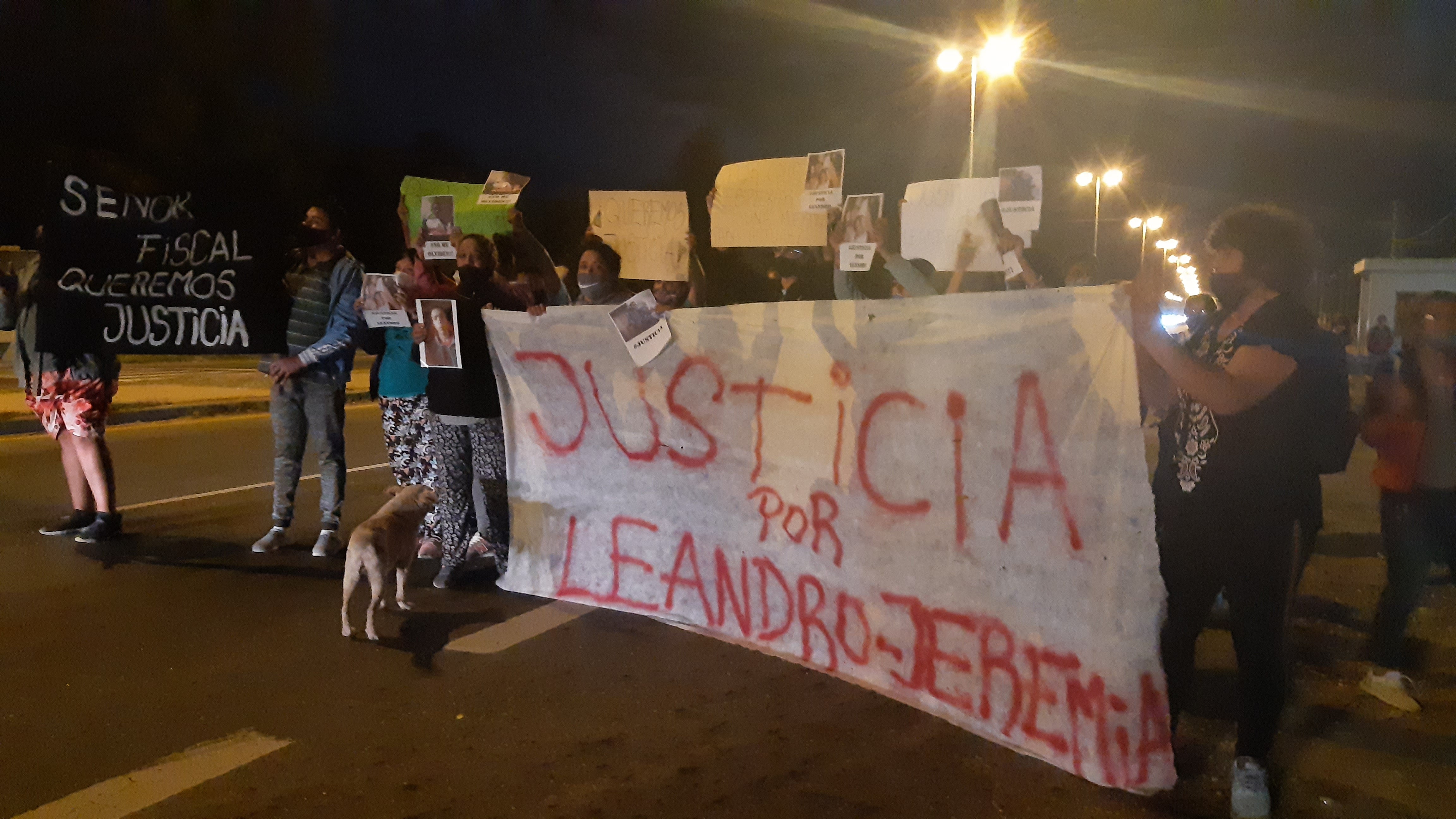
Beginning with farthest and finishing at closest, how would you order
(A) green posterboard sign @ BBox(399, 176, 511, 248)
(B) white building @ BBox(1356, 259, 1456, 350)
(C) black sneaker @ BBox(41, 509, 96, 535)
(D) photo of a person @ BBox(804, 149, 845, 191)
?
1. (B) white building @ BBox(1356, 259, 1456, 350)
2. (C) black sneaker @ BBox(41, 509, 96, 535)
3. (A) green posterboard sign @ BBox(399, 176, 511, 248)
4. (D) photo of a person @ BBox(804, 149, 845, 191)

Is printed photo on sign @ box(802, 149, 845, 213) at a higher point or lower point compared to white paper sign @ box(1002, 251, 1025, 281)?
higher

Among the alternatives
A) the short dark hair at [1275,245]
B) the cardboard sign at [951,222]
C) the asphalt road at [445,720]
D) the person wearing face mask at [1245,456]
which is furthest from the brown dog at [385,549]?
the short dark hair at [1275,245]

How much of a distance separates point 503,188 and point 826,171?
1.82m

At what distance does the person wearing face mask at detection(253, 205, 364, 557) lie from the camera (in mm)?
5727

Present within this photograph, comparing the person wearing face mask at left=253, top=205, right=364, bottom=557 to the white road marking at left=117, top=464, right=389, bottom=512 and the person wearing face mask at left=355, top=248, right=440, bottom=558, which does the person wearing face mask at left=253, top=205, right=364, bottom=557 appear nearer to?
the person wearing face mask at left=355, top=248, right=440, bottom=558

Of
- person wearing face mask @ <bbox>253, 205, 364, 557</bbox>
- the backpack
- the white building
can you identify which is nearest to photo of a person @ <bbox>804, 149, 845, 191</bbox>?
the backpack

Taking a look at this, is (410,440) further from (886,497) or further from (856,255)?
(886,497)

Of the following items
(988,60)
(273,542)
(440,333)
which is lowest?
(273,542)

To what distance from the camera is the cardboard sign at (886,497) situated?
9.68 ft

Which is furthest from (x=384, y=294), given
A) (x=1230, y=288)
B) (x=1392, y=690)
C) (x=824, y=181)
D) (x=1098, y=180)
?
(x=1098, y=180)

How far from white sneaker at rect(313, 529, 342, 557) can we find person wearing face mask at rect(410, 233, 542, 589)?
3.31ft

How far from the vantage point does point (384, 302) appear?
5.40m

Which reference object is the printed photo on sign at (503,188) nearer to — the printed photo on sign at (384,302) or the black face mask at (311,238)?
the printed photo on sign at (384,302)

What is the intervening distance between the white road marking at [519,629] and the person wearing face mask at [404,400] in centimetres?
130
